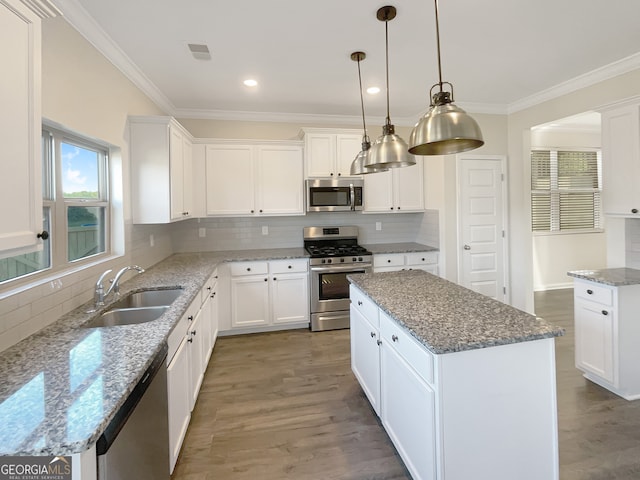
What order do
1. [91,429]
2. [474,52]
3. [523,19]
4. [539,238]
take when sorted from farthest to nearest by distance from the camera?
[539,238]
[474,52]
[523,19]
[91,429]

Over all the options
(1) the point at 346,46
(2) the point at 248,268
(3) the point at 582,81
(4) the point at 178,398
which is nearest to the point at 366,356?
(4) the point at 178,398

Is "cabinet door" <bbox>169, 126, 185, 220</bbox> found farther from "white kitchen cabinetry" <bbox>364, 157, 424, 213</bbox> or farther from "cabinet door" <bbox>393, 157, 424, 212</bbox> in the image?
"cabinet door" <bbox>393, 157, 424, 212</bbox>

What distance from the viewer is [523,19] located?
2186 millimetres

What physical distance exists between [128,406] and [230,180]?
3.10 m

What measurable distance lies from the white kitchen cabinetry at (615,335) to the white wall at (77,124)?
366cm

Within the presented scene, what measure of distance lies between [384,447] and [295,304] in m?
2.07

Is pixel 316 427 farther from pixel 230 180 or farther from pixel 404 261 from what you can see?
pixel 230 180

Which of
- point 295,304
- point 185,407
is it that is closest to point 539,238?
point 295,304

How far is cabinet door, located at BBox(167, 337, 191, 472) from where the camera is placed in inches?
65.1

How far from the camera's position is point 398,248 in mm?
4215

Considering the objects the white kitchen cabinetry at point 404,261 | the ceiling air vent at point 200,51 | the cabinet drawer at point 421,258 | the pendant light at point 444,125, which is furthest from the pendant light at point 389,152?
the cabinet drawer at point 421,258

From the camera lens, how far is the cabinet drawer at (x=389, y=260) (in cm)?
402

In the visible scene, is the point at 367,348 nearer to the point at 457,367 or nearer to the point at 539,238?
the point at 457,367

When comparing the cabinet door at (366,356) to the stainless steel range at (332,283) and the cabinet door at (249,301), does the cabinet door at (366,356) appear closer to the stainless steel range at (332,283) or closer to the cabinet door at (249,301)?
the stainless steel range at (332,283)
